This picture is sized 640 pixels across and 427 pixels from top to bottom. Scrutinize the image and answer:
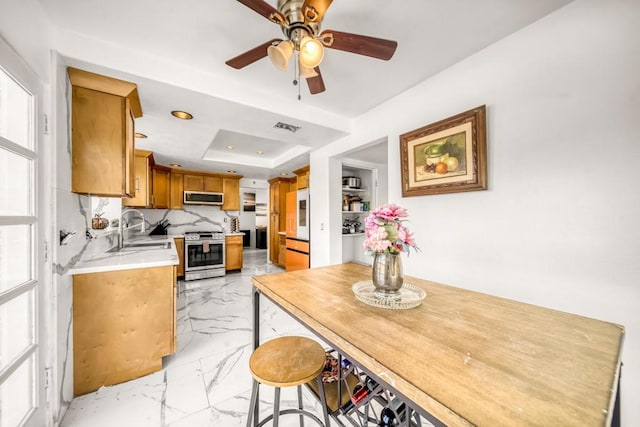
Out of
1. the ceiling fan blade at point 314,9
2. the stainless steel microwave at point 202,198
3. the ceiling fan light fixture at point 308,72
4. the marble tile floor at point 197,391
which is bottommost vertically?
the marble tile floor at point 197,391

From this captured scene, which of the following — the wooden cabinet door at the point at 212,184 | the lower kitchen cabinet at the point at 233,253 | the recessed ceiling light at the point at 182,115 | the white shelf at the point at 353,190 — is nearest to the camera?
the recessed ceiling light at the point at 182,115

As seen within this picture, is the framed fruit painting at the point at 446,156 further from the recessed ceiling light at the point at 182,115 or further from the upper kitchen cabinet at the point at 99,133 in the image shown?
the upper kitchen cabinet at the point at 99,133

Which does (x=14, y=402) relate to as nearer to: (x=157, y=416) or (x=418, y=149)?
(x=157, y=416)

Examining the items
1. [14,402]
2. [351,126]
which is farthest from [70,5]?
[351,126]

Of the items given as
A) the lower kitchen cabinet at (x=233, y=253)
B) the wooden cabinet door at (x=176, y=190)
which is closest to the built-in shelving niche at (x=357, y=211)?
the lower kitchen cabinet at (x=233, y=253)

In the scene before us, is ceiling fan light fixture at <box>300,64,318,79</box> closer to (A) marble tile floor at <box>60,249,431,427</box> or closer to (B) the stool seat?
(B) the stool seat

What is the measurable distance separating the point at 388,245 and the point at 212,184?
197 inches

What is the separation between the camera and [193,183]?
16.4 ft

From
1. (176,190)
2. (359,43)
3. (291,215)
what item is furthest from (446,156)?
(176,190)

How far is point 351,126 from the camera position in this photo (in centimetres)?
293

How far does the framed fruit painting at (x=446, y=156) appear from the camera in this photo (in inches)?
67.9

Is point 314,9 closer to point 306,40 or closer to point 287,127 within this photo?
point 306,40

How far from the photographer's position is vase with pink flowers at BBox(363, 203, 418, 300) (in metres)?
1.06

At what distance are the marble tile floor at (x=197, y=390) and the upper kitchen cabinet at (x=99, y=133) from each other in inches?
57.6
